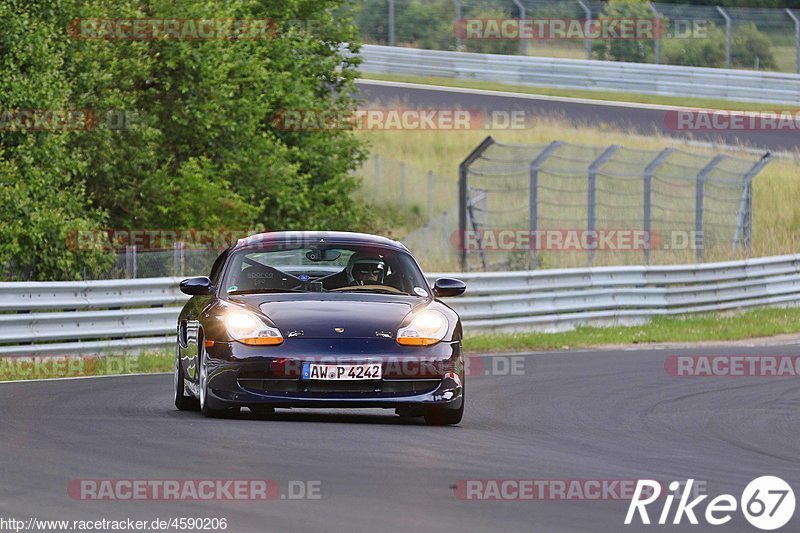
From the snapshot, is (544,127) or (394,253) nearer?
(394,253)

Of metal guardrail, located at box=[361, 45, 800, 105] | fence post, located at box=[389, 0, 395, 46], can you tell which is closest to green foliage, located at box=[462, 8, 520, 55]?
metal guardrail, located at box=[361, 45, 800, 105]

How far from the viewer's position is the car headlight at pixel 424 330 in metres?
10.7

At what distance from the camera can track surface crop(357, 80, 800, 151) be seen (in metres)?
42.0

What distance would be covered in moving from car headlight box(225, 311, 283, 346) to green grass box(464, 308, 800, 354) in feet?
31.6

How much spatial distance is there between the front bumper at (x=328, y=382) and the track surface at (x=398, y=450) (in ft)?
0.59

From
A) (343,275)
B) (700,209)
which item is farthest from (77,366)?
(700,209)

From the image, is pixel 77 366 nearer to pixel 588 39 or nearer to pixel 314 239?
pixel 314 239

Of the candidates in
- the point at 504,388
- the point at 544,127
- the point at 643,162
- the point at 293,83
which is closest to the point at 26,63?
the point at 293,83

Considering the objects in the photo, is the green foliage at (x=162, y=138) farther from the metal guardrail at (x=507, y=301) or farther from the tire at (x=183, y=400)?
the tire at (x=183, y=400)

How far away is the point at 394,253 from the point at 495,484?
13.9 feet

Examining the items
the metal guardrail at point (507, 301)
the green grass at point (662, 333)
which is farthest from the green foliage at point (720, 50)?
the green grass at point (662, 333)

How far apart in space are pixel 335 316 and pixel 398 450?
167 cm

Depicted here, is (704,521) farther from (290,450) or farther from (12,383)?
(12,383)

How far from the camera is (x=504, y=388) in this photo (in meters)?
14.4
